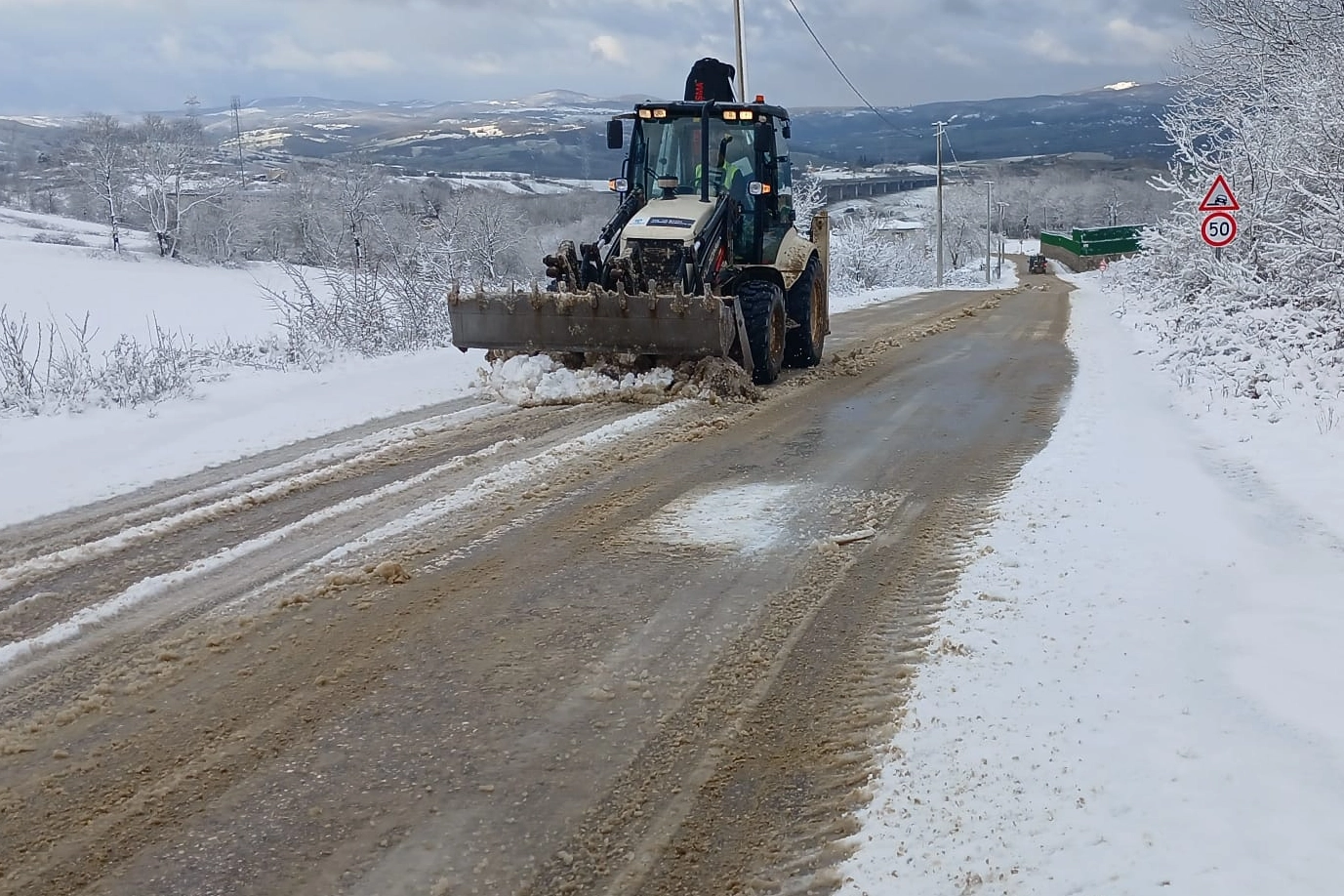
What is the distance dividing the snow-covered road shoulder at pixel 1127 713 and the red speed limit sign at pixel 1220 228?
10.1 metres

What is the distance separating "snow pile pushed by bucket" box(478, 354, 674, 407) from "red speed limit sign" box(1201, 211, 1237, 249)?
953 centimetres

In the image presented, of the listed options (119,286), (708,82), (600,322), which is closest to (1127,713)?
(600,322)

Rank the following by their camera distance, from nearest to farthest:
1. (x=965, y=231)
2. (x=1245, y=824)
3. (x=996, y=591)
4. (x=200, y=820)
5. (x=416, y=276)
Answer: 1. (x=1245, y=824)
2. (x=200, y=820)
3. (x=996, y=591)
4. (x=416, y=276)
5. (x=965, y=231)

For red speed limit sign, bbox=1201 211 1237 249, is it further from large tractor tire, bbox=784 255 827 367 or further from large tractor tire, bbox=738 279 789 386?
large tractor tire, bbox=738 279 789 386

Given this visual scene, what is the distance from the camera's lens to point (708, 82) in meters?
13.5

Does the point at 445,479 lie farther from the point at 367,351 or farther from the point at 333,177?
the point at 333,177

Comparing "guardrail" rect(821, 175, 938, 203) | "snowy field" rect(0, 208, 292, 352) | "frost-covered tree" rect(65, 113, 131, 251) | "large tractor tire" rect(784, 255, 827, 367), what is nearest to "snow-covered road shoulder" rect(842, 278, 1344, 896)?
"large tractor tire" rect(784, 255, 827, 367)

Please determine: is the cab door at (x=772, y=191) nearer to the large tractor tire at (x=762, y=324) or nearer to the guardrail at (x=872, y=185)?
the large tractor tire at (x=762, y=324)

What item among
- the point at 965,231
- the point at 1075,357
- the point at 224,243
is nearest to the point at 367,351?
the point at 1075,357

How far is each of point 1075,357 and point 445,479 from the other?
30.9ft

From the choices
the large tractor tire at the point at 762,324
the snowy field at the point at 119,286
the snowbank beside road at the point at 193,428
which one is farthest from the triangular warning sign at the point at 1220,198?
the snowy field at the point at 119,286

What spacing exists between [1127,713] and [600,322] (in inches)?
277

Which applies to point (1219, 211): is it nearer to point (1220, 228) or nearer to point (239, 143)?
point (1220, 228)

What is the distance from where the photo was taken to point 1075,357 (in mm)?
13688
